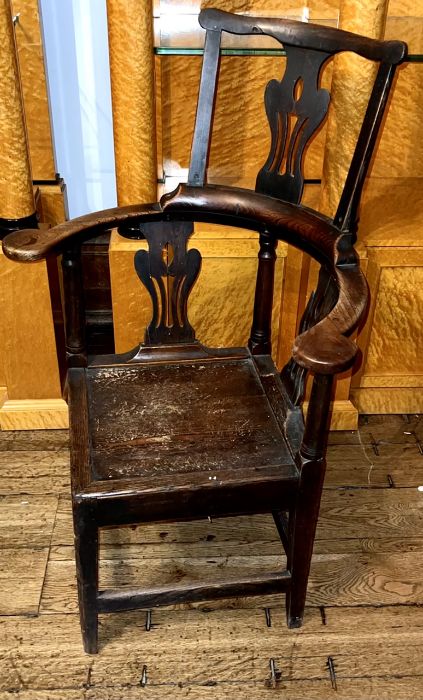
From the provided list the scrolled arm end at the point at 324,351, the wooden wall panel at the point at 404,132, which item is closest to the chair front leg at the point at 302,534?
the scrolled arm end at the point at 324,351

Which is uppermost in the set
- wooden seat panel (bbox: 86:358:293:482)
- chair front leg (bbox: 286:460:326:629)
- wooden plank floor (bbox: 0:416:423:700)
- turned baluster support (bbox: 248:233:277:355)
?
turned baluster support (bbox: 248:233:277:355)

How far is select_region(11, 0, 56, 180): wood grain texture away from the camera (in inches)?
80.4

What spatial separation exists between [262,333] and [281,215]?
34 cm

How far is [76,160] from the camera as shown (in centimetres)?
246

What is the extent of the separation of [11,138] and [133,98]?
0.32 meters

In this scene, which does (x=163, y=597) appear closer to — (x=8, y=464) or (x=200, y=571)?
(x=200, y=571)

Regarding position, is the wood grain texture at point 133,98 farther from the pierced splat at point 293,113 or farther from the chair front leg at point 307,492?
the chair front leg at point 307,492

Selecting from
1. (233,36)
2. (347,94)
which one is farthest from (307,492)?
(233,36)

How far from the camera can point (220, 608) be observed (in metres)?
1.69

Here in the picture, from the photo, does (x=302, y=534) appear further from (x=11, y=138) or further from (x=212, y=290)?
(x=11, y=138)

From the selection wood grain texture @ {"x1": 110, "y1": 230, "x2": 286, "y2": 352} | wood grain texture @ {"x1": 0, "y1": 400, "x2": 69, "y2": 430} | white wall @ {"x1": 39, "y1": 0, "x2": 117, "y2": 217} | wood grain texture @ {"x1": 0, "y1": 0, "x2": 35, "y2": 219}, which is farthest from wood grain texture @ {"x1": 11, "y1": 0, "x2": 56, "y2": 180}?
wood grain texture @ {"x1": 0, "y1": 400, "x2": 69, "y2": 430}

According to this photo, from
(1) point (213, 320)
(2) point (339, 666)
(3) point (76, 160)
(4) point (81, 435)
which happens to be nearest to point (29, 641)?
(4) point (81, 435)

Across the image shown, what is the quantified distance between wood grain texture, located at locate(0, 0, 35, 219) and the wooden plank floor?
699 mm

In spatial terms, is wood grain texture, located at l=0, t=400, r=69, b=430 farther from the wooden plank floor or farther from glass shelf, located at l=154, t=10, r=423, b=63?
glass shelf, located at l=154, t=10, r=423, b=63
